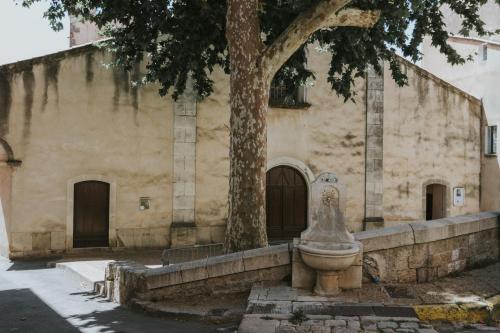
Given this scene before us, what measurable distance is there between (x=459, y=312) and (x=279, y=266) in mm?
2398

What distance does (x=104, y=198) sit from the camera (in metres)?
13.0

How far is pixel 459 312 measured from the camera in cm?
588

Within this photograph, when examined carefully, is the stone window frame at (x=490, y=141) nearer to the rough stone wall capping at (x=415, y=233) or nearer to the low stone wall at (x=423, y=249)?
the low stone wall at (x=423, y=249)

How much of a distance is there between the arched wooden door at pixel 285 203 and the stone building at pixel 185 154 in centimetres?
4

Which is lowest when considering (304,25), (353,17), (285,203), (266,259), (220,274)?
(220,274)

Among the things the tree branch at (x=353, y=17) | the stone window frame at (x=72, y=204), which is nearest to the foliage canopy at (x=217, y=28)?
the tree branch at (x=353, y=17)

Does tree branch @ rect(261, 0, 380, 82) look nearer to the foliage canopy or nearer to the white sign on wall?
the foliage canopy

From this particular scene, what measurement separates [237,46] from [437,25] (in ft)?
16.1

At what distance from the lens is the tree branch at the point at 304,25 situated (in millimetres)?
8492

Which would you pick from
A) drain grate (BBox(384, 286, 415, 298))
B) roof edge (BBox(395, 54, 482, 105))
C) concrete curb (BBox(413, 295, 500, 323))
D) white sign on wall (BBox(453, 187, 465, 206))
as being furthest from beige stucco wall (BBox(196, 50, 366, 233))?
concrete curb (BBox(413, 295, 500, 323))

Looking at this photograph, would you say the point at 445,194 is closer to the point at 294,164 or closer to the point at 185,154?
the point at 294,164

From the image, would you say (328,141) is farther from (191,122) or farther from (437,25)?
(437,25)

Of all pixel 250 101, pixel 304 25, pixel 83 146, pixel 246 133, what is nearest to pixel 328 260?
pixel 246 133

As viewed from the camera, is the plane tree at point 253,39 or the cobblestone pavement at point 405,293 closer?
the cobblestone pavement at point 405,293
